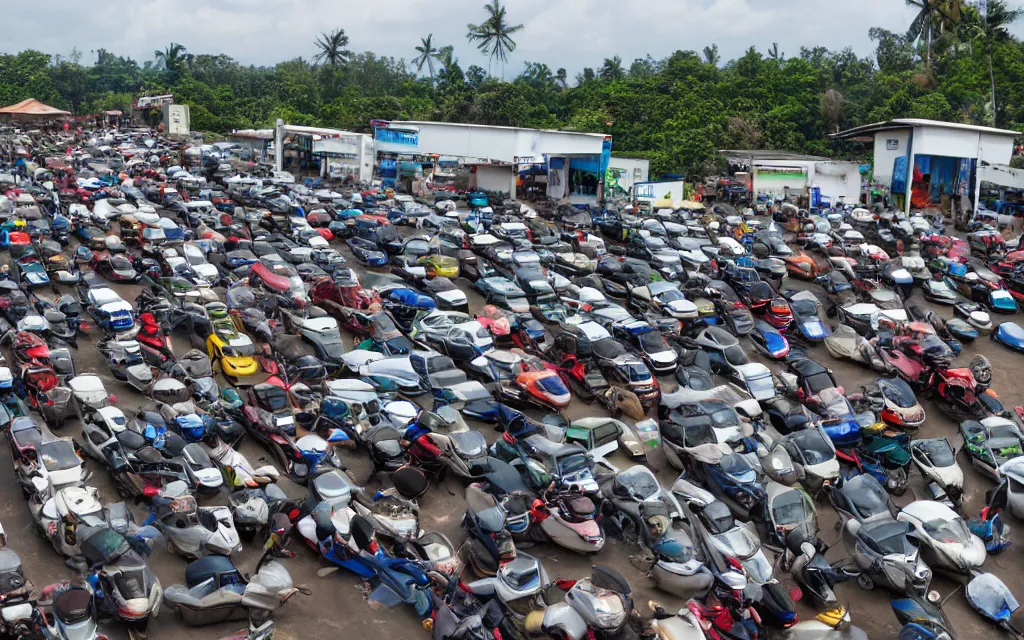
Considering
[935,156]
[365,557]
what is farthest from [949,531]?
[935,156]

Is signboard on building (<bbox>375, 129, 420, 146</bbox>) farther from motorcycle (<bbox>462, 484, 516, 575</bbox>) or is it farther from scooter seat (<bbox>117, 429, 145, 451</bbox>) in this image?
motorcycle (<bbox>462, 484, 516, 575</bbox>)

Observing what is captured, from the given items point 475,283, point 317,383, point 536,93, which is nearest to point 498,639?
point 317,383

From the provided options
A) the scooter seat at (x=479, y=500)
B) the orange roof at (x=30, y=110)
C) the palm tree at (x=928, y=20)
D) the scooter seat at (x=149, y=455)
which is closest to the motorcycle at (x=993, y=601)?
the scooter seat at (x=479, y=500)

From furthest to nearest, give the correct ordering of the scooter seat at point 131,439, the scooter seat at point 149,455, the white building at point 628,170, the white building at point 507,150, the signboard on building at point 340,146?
the white building at point 628,170 → the signboard on building at point 340,146 → the white building at point 507,150 → the scooter seat at point 131,439 → the scooter seat at point 149,455

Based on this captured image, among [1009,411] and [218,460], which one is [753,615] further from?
[1009,411]

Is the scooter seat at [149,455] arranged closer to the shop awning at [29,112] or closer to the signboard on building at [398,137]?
the signboard on building at [398,137]

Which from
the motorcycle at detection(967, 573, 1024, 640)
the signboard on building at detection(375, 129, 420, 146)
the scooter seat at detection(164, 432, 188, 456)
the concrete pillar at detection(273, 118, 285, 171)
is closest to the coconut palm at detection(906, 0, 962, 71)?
the signboard on building at detection(375, 129, 420, 146)

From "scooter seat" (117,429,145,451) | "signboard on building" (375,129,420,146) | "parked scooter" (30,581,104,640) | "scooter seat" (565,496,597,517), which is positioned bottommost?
"parked scooter" (30,581,104,640)
